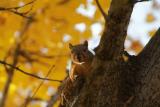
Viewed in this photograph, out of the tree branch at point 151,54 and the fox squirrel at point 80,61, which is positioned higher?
the fox squirrel at point 80,61

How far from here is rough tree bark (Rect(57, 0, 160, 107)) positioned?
2.42 metres

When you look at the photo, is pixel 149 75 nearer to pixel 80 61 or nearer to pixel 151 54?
pixel 151 54

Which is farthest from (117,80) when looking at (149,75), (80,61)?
(80,61)

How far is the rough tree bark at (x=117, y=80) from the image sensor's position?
7.94 feet

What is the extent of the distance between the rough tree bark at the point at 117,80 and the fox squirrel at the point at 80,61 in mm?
47

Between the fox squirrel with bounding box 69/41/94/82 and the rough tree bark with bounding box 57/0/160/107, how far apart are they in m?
0.05

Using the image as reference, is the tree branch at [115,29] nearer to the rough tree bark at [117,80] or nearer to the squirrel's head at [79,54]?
the rough tree bark at [117,80]

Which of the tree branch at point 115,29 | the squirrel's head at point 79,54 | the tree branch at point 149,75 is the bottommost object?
the tree branch at point 149,75

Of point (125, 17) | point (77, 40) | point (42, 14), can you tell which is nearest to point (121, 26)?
point (125, 17)

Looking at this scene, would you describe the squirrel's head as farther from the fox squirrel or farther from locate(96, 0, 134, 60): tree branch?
locate(96, 0, 134, 60): tree branch

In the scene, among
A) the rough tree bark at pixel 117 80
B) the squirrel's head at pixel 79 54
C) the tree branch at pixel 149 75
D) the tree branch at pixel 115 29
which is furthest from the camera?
the squirrel's head at pixel 79 54

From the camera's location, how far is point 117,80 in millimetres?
2643

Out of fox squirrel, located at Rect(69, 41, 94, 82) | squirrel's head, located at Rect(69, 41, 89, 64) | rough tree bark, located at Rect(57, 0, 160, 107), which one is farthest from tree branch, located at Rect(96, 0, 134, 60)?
squirrel's head, located at Rect(69, 41, 89, 64)

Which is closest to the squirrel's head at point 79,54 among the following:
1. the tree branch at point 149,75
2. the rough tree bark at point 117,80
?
the rough tree bark at point 117,80
